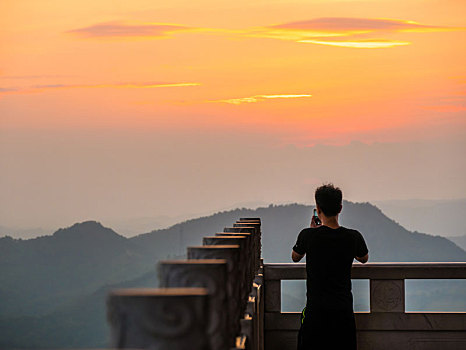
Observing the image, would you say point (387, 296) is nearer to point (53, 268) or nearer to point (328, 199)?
point (328, 199)

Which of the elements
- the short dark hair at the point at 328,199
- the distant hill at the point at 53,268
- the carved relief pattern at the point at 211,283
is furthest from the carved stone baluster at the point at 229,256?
the distant hill at the point at 53,268

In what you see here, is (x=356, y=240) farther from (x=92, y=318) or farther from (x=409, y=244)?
(x=92, y=318)

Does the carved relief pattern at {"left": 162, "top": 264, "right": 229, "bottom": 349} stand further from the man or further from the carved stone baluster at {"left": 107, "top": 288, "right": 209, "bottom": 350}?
the man

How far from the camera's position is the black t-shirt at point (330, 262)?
6664 millimetres

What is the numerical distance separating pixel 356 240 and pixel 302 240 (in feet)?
1.13

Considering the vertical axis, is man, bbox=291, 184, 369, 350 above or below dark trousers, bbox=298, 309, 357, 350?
above

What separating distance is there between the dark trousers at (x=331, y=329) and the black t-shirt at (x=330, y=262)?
0.05 meters

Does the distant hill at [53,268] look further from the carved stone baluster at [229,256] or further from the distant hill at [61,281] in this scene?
the carved stone baluster at [229,256]

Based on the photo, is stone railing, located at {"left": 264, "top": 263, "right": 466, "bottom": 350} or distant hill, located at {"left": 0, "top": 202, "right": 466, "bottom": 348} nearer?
stone railing, located at {"left": 264, "top": 263, "right": 466, "bottom": 350}

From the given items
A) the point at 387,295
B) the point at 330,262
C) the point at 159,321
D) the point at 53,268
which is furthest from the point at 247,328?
the point at 53,268

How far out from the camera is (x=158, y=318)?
109 inches

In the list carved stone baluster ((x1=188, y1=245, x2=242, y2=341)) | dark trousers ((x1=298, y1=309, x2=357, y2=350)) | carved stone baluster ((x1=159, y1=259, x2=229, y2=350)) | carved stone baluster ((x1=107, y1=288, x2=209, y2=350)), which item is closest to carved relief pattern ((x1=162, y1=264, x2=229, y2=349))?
carved stone baluster ((x1=159, y1=259, x2=229, y2=350))

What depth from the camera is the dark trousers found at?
266 inches

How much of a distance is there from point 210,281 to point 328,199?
318 centimetres
